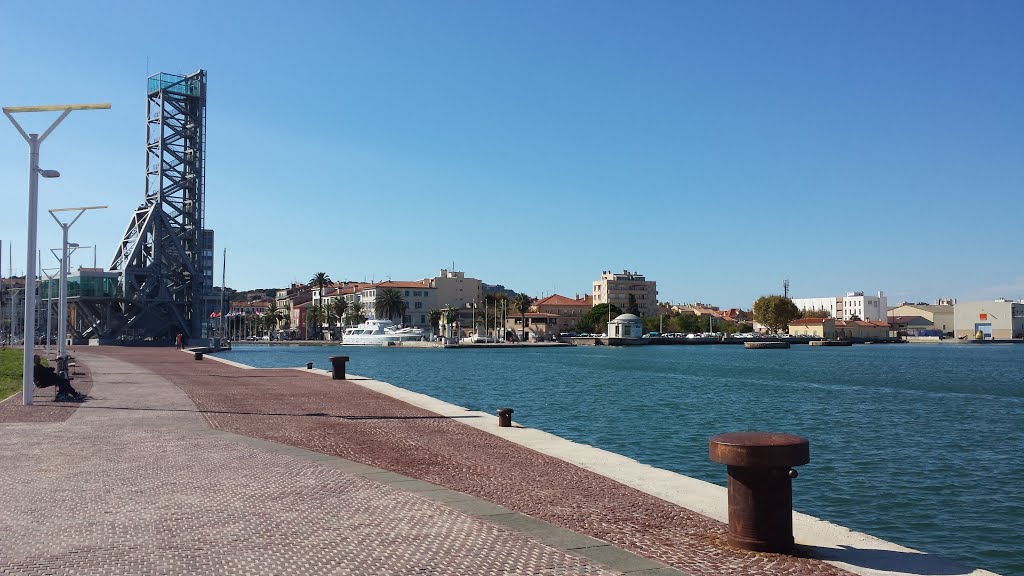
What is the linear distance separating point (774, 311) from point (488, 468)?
619ft

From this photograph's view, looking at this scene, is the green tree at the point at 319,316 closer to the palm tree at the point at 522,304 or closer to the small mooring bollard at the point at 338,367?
the palm tree at the point at 522,304

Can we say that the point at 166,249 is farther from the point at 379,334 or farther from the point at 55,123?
the point at 55,123

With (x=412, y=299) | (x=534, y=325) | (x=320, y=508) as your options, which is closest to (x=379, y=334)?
(x=412, y=299)

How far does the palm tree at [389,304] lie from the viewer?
177250 millimetres

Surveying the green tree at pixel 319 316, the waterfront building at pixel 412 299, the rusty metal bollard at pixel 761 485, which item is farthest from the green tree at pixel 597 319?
the rusty metal bollard at pixel 761 485

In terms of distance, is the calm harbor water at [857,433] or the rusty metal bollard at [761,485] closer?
the rusty metal bollard at [761,485]

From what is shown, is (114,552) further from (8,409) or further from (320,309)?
(320,309)

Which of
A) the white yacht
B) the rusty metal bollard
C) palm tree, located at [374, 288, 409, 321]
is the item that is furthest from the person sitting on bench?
palm tree, located at [374, 288, 409, 321]

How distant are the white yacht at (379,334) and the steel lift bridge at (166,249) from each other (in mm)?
48715

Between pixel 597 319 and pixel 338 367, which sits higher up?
pixel 597 319

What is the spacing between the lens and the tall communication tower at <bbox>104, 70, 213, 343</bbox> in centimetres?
9862

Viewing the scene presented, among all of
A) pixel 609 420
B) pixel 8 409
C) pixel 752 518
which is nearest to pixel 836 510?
pixel 752 518

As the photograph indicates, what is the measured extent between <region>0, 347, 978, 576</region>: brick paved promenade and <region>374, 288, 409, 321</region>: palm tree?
160945mm

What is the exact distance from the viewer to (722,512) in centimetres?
927
